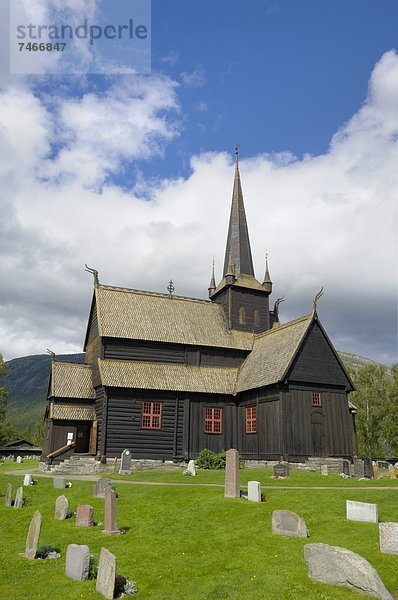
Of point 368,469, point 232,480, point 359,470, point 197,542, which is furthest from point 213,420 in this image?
point 197,542

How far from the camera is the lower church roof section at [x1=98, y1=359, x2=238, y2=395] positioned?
3469 centimetres

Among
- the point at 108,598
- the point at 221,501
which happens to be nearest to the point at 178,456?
the point at 221,501

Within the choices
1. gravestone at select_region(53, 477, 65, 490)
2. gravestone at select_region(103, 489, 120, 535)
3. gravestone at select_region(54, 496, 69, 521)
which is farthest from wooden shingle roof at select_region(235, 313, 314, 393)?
gravestone at select_region(103, 489, 120, 535)

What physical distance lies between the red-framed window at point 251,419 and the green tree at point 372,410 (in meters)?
24.7

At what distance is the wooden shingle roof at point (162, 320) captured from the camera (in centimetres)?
3766

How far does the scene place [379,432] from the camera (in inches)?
2192

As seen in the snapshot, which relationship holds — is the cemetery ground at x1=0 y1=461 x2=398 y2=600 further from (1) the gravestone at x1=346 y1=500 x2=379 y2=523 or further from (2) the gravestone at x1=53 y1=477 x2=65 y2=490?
(2) the gravestone at x1=53 y1=477 x2=65 y2=490

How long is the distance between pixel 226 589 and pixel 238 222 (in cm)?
3998

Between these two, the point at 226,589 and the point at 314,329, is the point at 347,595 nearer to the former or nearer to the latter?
the point at 226,589

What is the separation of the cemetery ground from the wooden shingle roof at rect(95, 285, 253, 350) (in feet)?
53.3

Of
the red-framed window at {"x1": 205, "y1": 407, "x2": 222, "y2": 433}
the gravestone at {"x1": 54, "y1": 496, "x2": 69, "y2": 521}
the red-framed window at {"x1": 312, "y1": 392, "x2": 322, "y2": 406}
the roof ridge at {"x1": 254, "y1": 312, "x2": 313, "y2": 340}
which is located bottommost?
the gravestone at {"x1": 54, "y1": 496, "x2": 69, "y2": 521}

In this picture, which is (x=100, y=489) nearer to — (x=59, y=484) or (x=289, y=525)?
(x=59, y=484)

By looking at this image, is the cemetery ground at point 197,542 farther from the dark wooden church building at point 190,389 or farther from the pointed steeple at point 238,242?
the pointed steeple at point 238,242

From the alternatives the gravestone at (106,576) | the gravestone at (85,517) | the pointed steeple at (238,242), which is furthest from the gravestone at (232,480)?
the pointed steeple at (238,242)
